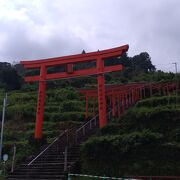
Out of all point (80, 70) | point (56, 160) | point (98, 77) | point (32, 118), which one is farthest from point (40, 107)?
point (32, 118)

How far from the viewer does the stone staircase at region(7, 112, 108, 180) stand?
66.9 feet

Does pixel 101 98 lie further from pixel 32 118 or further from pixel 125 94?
pixel 32 118

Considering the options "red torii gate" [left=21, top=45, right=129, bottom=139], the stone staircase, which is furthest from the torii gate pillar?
the stone staircase

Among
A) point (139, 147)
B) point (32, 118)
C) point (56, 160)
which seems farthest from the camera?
point (32, 118)

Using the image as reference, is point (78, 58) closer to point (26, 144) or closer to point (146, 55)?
point (26, 144)

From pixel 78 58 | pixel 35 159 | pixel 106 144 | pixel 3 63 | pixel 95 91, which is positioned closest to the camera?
pixel 106 144

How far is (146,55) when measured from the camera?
8412 cm

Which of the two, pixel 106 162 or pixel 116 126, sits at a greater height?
pixel 116 126

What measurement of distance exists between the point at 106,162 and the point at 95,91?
12042mm

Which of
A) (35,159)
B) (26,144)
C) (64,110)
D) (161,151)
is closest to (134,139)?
(161,151)

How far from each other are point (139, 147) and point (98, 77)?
798 centimetres

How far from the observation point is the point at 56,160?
73.2 feet

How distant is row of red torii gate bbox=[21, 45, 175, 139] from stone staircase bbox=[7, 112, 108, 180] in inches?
83.7

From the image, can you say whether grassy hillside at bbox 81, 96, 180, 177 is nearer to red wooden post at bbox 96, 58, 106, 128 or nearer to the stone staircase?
the stone staircase
